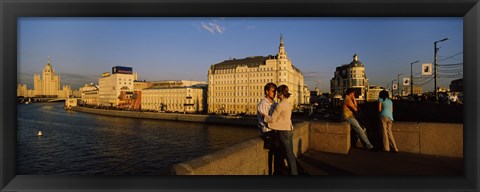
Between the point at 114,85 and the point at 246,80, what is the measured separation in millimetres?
62768

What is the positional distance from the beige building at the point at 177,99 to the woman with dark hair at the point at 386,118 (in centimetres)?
7702

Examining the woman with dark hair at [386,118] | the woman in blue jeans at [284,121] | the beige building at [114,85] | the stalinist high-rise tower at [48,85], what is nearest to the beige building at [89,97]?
the beige building at [114,85]

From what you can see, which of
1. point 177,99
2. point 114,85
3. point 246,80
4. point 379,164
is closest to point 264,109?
point 379,164

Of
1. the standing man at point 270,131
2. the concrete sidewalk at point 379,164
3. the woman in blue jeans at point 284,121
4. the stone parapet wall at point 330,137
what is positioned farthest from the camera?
the stone parapet wall at point 330,137

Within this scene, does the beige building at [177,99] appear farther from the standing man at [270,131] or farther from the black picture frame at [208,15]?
the black picture frame at [208,15]

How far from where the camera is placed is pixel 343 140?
5.23 meters

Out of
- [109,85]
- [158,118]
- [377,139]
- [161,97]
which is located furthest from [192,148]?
[109,85]

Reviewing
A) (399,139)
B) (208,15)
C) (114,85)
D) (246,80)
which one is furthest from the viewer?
(114,85)

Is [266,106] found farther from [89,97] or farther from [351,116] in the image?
[89,97]

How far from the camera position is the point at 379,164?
4.48m

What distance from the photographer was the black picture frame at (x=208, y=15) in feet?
9.32

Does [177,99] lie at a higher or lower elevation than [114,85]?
lower

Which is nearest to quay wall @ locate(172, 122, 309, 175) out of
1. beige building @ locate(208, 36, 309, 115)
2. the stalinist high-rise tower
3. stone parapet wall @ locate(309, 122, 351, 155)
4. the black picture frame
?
the black picture frame
